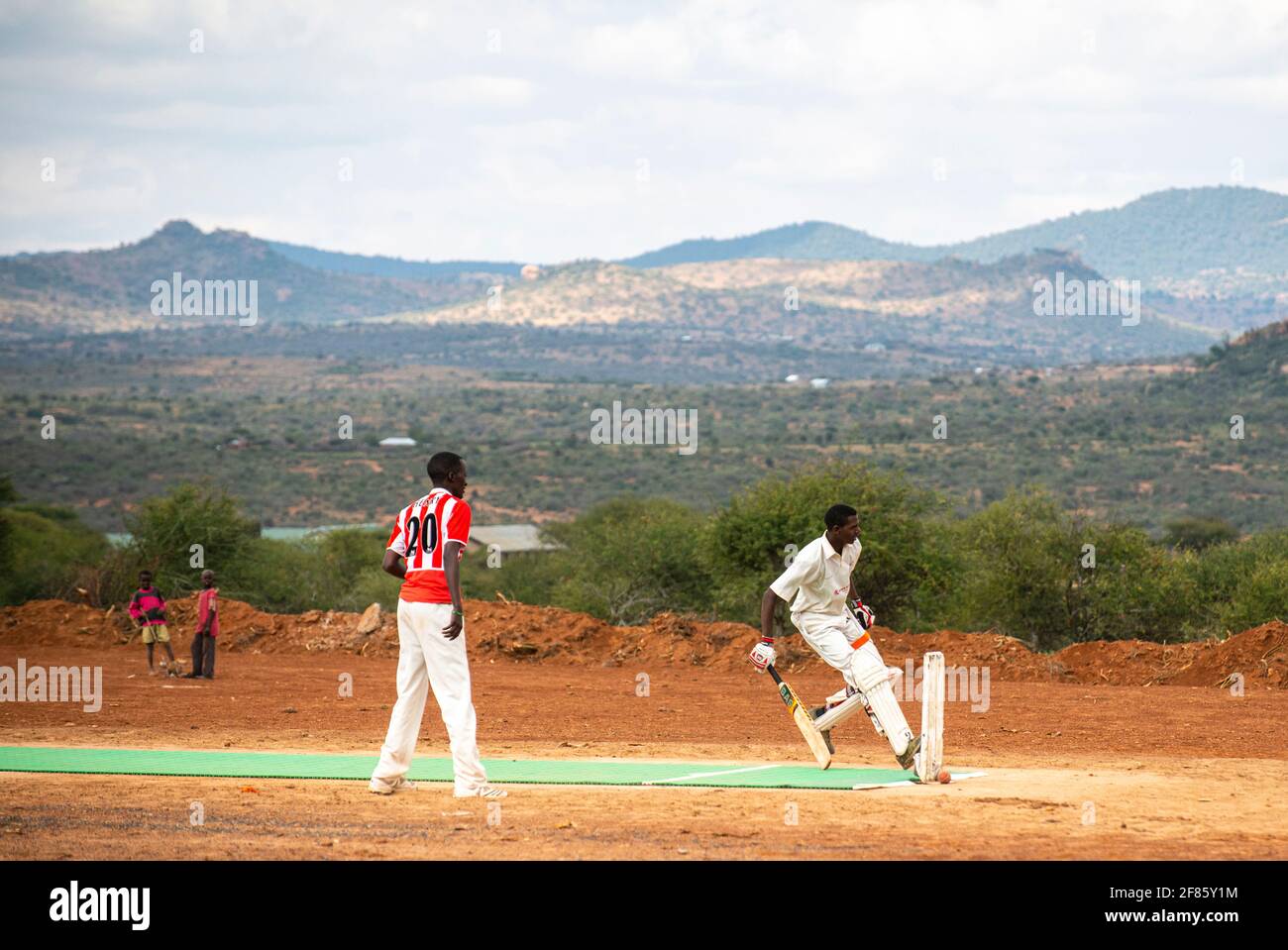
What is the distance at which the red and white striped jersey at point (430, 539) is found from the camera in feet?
34.3

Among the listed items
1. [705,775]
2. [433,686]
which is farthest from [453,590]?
[705,775]

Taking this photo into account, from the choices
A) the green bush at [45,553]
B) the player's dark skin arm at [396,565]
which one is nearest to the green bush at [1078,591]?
the green bush at [45,553]

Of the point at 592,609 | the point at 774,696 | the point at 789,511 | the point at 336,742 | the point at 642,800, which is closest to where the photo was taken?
the point at 642,800

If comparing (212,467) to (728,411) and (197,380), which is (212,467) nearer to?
(728,411)

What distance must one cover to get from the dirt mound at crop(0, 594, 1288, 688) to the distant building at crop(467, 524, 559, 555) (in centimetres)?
3519

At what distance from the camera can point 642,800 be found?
10.8 m

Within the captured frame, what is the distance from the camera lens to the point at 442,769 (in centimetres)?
1284

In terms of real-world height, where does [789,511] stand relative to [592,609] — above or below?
above

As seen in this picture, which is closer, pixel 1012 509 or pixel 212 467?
pixel 1012 509

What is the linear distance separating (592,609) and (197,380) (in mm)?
120731

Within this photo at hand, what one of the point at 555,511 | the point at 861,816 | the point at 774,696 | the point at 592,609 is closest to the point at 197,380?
the point at 555,511

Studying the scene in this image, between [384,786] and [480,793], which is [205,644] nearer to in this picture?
[384,786]

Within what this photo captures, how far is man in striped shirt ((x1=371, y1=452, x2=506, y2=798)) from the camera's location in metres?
10.4

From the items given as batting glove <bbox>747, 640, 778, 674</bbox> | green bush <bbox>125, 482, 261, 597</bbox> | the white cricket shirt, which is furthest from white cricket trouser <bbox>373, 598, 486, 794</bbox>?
green bush <bbox>125, 482, 261, 597</bbox>
